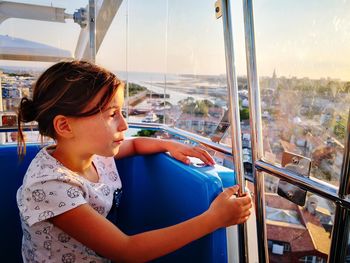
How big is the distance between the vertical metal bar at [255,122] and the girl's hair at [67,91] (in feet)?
1.14

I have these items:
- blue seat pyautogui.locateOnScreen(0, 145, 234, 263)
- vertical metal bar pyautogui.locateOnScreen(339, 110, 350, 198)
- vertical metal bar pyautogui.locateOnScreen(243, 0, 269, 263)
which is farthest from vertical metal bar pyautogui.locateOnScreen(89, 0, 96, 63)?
vertical metal bar pyautogui.locateOnScreen(339, 110, 350, 198)

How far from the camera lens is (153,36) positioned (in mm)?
1482

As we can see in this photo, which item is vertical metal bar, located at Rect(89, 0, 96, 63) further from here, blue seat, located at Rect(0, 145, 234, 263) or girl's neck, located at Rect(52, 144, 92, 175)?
girl's neck, located at Rect(52, 144, 92, 175)

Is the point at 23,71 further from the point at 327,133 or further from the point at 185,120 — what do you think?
the point at 327,133

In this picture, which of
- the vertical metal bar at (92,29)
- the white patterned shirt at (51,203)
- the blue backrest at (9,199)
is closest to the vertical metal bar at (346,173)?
the white patterned shirt at (51,203)

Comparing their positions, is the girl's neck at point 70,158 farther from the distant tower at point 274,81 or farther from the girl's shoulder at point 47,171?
the distant tower at point 274,81

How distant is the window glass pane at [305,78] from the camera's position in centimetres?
61

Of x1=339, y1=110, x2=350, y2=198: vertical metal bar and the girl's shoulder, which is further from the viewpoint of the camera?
the girl's shoulder

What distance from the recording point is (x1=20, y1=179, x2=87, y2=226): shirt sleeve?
2.19ft

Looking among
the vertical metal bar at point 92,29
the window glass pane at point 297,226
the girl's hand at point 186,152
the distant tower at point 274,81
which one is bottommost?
the window glass pane at point 297,226

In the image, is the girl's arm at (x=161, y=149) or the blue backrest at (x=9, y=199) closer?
the girl's arm at (x=161, y=149)

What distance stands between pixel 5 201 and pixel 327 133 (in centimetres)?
103

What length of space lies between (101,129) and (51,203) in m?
0.21

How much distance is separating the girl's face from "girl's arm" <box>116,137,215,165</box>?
25cm
